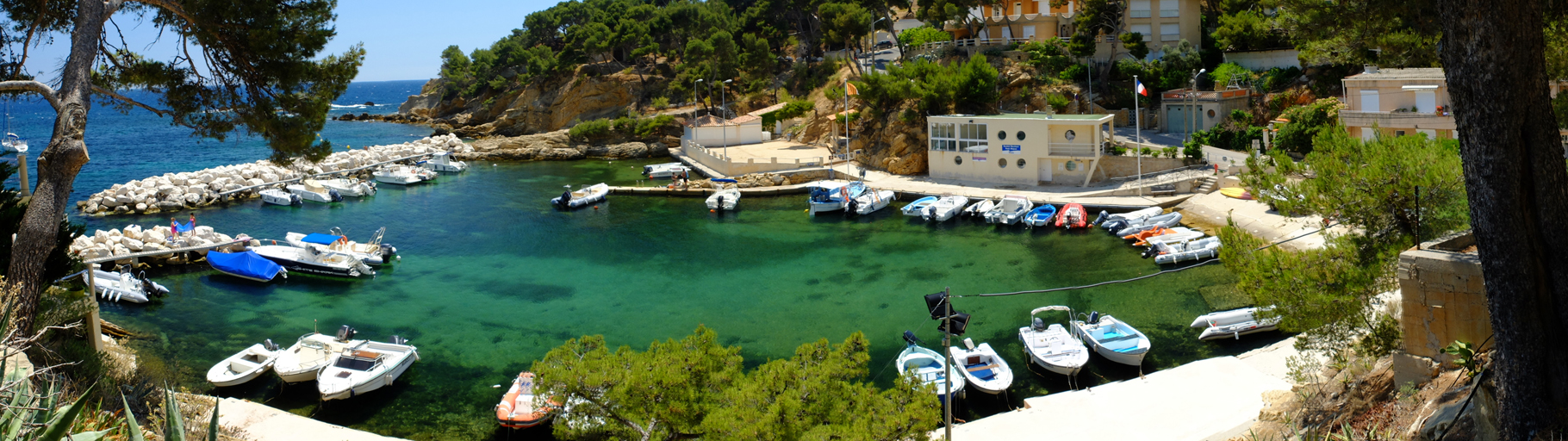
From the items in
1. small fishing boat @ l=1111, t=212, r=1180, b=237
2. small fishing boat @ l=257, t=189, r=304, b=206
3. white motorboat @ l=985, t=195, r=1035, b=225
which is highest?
small fishing boat @ l=257, t=189, r=304, b=206

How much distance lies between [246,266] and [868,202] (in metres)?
21.0

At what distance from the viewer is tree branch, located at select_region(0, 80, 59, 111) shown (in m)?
10.1

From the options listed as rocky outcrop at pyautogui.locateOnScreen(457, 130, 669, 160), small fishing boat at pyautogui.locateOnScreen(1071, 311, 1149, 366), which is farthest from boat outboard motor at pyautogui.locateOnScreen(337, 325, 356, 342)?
rocky outcrop at pyautogui.locateOnScreen(457, 130, 669, 160)

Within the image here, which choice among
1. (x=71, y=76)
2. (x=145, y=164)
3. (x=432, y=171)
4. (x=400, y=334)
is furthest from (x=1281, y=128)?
(x=145, y=164)

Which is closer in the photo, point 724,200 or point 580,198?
point 724,200

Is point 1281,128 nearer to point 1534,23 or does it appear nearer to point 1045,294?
point 1045,294

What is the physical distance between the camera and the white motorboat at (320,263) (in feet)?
85.5

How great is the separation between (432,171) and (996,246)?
33473 mm

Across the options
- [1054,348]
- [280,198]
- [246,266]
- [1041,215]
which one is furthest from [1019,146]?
[280,198]

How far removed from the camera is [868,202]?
1364 inches

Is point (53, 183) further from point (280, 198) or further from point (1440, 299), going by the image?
point (280, 198)

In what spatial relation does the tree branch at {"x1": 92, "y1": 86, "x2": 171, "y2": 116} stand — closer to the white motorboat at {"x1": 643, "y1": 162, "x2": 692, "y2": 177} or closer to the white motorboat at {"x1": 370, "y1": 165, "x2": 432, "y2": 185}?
the white motorboat at {"x1": 643, "y1": 162, "x2": 692, "y2": 177}

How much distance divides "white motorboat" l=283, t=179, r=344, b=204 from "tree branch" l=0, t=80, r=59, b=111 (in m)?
32.8

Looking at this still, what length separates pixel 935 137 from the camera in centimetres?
3828
